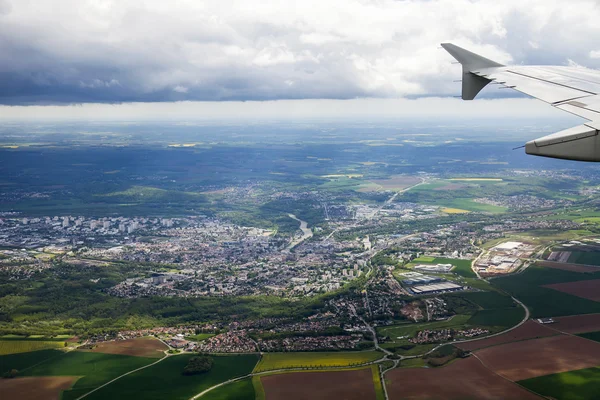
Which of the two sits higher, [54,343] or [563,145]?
[563,145]

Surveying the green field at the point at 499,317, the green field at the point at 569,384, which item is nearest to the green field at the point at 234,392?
the green field at the point at 569,384

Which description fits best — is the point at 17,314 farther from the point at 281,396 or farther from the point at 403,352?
the point at 403,352

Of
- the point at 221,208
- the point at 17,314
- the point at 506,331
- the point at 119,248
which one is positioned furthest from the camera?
the point at 221,208

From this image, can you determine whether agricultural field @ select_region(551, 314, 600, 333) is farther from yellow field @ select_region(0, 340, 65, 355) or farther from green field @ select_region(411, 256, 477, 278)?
yellow field @ select_region(0, 340, 65, 355)

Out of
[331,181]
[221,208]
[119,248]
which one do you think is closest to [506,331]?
[119,248]

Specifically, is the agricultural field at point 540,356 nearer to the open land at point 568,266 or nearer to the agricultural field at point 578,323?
the agricultural field at point 578,323

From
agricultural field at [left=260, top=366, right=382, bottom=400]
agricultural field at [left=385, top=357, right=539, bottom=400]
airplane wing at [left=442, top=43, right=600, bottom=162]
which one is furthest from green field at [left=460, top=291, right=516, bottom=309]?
airplane wing at [left=442, top=43, right=600, bottom=162]
